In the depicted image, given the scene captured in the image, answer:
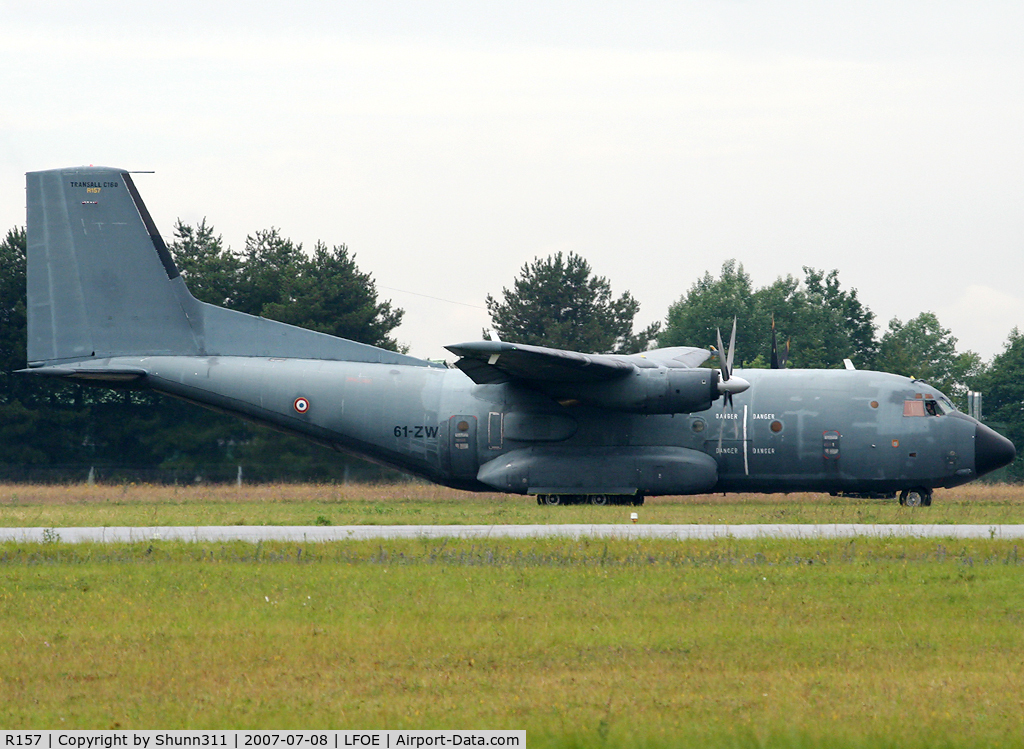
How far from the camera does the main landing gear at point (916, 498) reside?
94.5 feet

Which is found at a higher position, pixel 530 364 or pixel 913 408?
pixel 530 364

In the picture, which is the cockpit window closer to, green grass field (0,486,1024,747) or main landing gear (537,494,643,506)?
main landing gear (537,494,643,506)

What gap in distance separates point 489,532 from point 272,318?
Result: 105 feet

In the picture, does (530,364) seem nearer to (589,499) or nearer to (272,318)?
(589,499)

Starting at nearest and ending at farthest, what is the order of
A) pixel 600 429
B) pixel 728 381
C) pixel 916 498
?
1. pixel 728 381
2. pixel 600 429
3. pixel 916 498

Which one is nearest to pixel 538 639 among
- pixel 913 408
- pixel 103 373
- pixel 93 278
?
pixel 913 408

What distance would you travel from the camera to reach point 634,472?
28109 mm

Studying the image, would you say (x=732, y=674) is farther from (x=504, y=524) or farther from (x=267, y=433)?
(x=267, y=433)

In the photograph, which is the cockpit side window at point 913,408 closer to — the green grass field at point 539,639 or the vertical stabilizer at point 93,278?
the green grass field at point 539,639

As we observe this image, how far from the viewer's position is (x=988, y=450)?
2802 cm

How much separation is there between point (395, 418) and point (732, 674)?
1975 cm

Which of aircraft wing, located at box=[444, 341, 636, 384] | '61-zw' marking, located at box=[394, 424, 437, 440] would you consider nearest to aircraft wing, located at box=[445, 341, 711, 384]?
aircraft wing, located at box=[444, 341, 636, 384]

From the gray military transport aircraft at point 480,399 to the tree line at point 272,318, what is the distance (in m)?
6.32

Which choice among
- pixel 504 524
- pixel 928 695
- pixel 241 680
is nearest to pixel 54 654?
pixel 241 680
